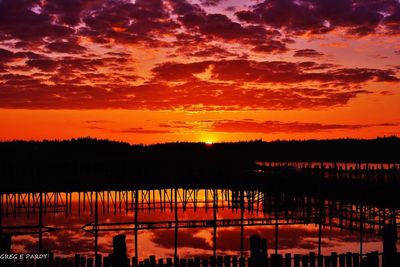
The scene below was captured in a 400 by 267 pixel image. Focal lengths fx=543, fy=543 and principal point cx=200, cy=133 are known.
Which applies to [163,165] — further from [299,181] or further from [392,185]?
[392,185]

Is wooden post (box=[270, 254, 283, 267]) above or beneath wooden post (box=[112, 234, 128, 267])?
beneath

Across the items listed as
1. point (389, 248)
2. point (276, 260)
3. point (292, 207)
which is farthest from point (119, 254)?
point (292, 207)

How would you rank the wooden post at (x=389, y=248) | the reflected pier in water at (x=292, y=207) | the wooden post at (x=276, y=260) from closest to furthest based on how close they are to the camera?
the wooden post at (x=276, y=260)
the wooden post at (x=389, y=248)
the reflected pier in water at (x=292, y=207)

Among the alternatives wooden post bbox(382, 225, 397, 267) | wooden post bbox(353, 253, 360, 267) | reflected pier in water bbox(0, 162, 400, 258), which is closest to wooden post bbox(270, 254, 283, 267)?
wooden post bbox(353, 253, 360, 267)

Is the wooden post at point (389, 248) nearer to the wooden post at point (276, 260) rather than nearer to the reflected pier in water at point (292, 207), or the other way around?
the wooden post at point (276, 260)

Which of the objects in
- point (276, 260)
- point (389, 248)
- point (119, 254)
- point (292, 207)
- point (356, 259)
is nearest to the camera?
point (119, 254)

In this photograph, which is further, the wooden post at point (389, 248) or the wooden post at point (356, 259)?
the wooden post at point (389, 248)

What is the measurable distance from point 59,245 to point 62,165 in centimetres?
1230

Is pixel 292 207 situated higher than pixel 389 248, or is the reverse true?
pixel 389 248

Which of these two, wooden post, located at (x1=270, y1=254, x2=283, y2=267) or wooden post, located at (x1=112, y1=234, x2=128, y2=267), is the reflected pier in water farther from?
wooden post, located at (x1=112, y1=234, x2=128, y2=267)

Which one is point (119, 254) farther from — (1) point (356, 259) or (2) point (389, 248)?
(2) point (389, 248)

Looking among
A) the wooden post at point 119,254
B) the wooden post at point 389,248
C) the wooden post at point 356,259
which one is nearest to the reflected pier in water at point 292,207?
the wooden post at point 389,248

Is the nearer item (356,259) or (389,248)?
(356,259)

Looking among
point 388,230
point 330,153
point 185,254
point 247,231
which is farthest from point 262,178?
point 330,153
